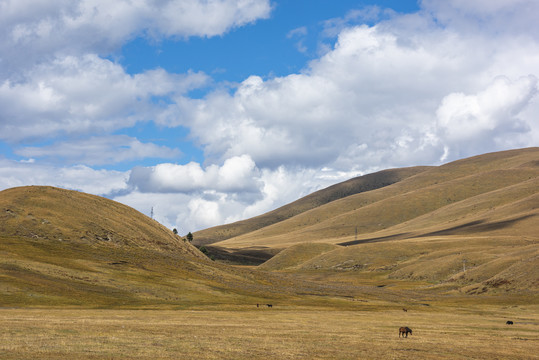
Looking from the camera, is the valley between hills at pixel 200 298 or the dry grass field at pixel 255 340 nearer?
the dry grass field at pixel 255 340

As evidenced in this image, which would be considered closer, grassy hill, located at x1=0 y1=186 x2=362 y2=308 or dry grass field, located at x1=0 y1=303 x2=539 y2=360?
dry grass field, located at x1=0 y1=303 x2=539 y2=360

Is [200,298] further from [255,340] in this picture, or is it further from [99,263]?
[255,340]

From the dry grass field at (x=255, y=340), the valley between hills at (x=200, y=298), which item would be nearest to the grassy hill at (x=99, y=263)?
the valley between hills at (x=200, y=298)

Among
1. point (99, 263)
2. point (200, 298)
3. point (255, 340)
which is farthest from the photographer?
point (99, 263)

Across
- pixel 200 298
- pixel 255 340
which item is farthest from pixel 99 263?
pixel 255 340

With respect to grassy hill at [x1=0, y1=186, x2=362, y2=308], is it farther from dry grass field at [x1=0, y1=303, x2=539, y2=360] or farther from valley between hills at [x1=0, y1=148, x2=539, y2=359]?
dry grass field at [x1=0, y1=303, x2=539, y2=360]

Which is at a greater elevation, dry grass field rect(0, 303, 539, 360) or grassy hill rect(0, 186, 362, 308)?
grassy hill rect(0, 186, 362, 308)

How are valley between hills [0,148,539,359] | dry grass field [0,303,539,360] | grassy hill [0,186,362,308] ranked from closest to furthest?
dry grass field [0,303,539,360] → valley between hills [0,148,539,359] → grassy hill [0,186,362,308]

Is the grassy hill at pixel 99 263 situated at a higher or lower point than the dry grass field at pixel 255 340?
higher

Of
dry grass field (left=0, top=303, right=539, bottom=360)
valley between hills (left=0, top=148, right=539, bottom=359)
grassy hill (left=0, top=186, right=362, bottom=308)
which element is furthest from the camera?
grassy hill (left=0, top=186, right=362, bottom=308)

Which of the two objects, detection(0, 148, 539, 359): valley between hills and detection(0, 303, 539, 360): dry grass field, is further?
detection(0, 148, 539, 359): valley between hills

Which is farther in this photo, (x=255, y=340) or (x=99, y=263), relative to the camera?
(x=99, y=263)

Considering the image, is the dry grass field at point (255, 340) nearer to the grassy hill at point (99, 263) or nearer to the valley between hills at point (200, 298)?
the valley between hills at point (200, 298)

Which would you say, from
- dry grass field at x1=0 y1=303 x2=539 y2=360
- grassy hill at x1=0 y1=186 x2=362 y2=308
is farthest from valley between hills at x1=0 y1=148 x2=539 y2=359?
grassy hill at x1=0 y1=186 x2=362 y2=308
